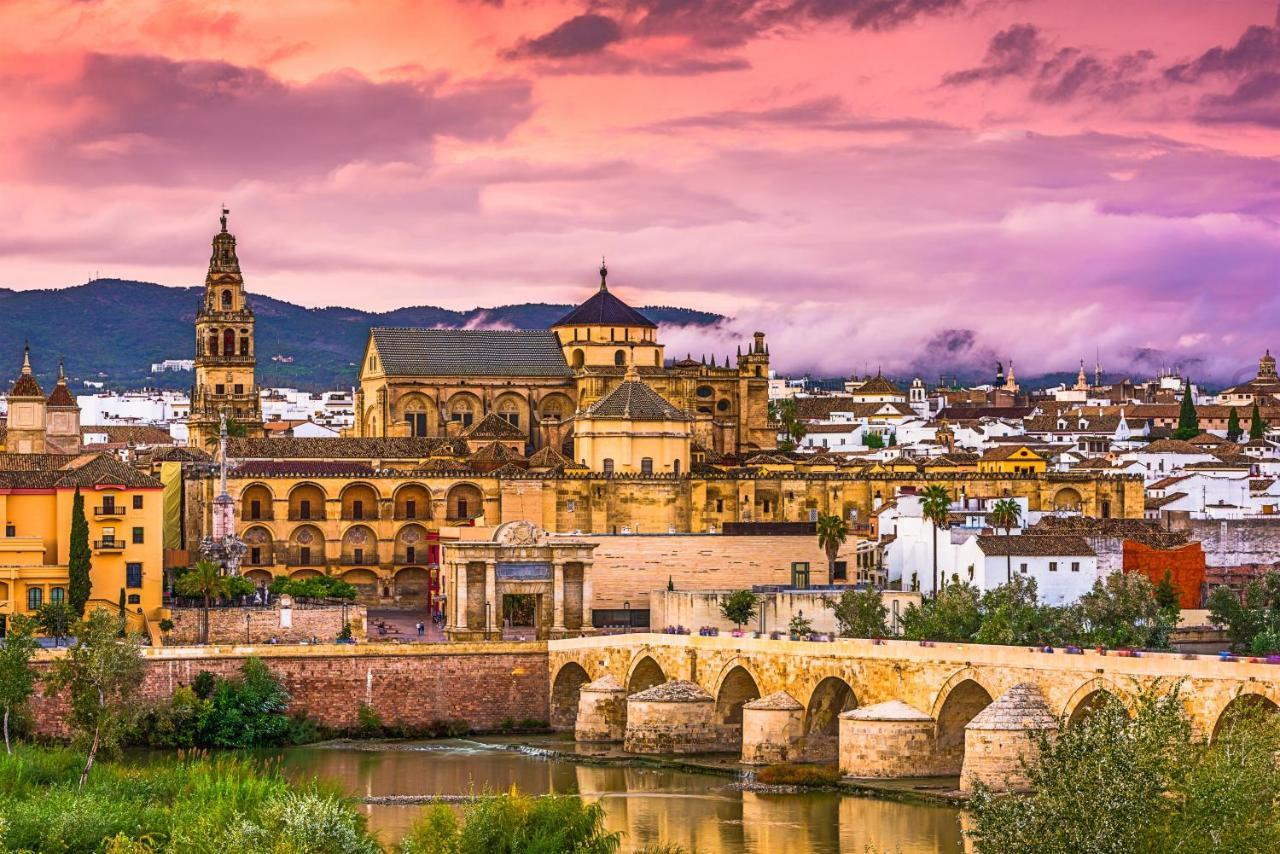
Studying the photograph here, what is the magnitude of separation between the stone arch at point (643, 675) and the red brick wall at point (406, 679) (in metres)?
4.62

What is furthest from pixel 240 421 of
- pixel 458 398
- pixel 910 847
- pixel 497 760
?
pixel 910 847

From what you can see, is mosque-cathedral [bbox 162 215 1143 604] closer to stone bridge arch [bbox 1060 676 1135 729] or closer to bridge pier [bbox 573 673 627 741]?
bridge pier [bbox 573 673 627 741]

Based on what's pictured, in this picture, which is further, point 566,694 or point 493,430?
point 493,430

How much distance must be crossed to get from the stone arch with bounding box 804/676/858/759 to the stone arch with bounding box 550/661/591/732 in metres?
10.9

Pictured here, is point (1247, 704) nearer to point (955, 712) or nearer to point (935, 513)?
point (955, 712)

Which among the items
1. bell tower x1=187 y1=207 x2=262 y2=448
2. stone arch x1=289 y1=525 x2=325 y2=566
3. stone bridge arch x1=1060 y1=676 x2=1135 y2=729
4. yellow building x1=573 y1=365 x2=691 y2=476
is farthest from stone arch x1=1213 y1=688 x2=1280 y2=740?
bell tower x1=187 y1=207 x2=262 y2=448

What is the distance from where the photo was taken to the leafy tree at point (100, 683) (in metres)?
65.3

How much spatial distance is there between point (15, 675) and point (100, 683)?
2274mm

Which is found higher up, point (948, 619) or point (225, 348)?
point (225, 348)

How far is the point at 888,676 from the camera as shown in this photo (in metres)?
63.7

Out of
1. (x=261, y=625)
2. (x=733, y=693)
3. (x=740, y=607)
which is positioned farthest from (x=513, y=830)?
(x=740, y=607)

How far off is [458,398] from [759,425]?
13.3 metres

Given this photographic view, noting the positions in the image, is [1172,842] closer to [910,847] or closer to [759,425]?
[910,847]

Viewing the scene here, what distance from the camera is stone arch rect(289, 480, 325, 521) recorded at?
104 m
